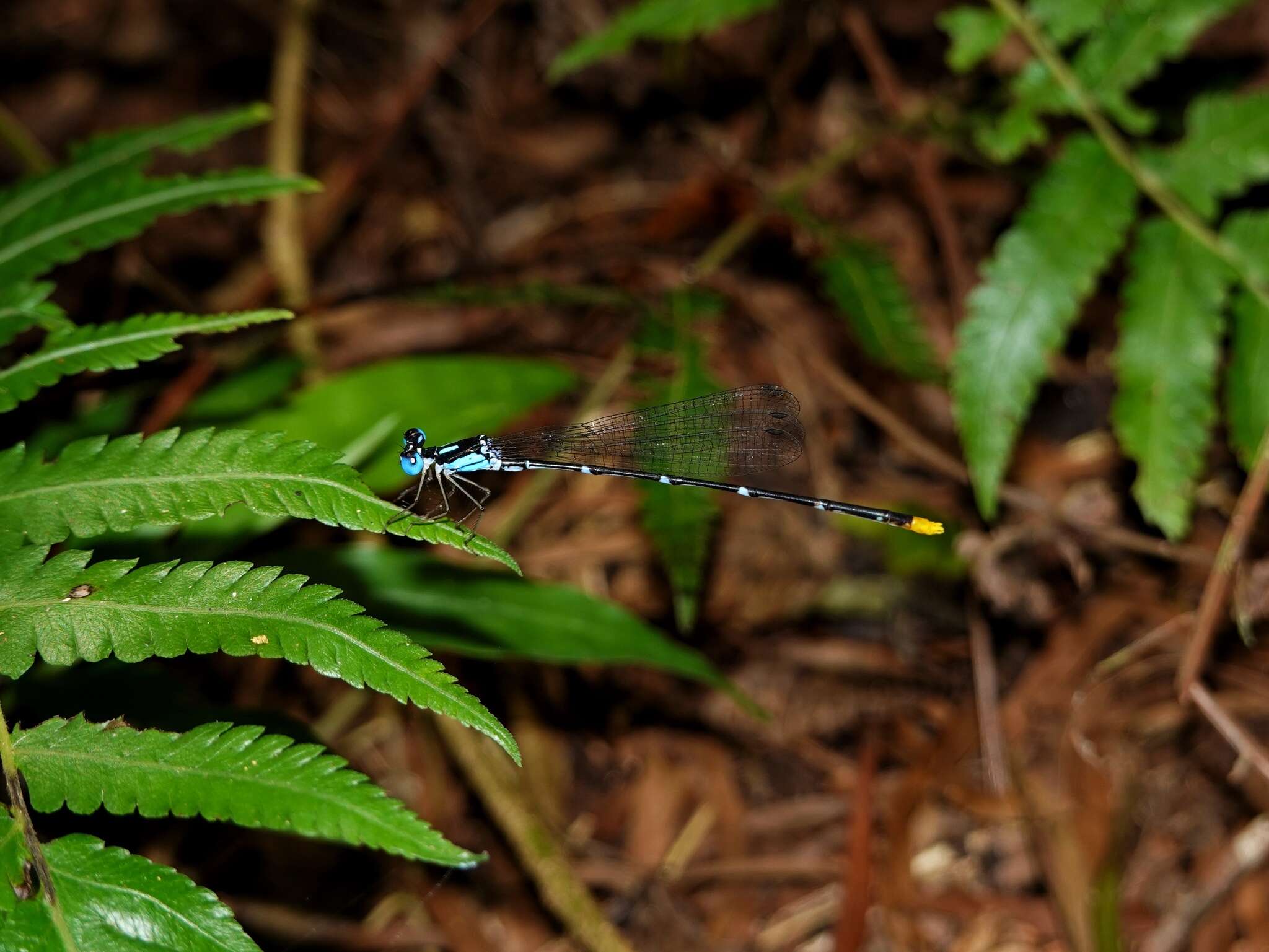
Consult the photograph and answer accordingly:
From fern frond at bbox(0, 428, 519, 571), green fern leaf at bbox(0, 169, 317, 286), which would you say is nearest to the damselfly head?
green fern leaf at bbox(0, 169, 317, 286)

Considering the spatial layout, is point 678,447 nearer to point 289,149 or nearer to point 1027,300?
point 1027,300

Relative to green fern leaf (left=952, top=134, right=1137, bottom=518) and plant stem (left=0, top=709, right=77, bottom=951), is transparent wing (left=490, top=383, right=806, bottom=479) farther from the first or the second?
plant stem (left=0, top=709, right=77, bottom=951)

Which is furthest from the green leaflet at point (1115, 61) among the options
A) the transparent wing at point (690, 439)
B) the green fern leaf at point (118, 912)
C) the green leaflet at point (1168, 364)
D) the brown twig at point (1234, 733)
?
the green fern leaf at point (118, 912)

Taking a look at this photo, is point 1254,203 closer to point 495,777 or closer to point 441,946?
point 495,777

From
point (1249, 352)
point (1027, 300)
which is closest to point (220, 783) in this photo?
point (1027, 300)

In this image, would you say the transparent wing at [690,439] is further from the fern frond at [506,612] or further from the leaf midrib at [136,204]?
the leaf midrib at [136,204]

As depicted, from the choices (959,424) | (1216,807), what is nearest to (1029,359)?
(959,424)
